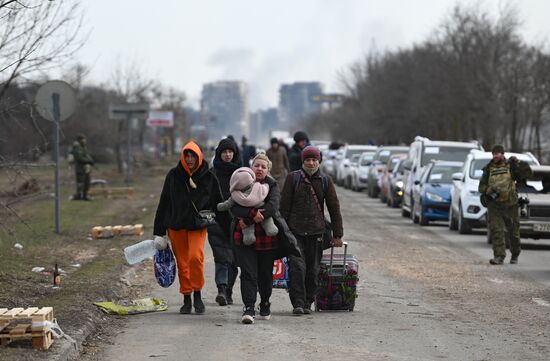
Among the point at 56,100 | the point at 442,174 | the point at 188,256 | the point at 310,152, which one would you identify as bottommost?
the point at 188,256

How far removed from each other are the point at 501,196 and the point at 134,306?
24.2 feet

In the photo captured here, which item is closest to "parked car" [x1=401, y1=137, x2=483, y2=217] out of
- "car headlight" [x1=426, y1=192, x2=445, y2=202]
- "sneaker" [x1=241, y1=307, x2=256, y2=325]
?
"car headlight" [x1=426, y1=192, x2=445, y2=202]

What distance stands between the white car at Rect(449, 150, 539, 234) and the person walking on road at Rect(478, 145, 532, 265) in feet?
18.2

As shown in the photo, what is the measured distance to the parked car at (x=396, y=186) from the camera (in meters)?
34.5

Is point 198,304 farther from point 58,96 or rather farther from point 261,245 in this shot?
point 58,96

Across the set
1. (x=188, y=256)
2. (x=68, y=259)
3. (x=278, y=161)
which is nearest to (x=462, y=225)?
(x=278, y=161)

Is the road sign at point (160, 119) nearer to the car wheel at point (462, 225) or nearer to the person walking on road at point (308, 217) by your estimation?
the car wheel at point (462, 225)

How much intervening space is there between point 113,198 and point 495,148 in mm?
20903

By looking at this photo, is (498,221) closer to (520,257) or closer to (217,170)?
(520,257)

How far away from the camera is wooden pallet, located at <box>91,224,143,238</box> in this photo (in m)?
22.2

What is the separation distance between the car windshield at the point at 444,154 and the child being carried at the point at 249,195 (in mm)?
19570

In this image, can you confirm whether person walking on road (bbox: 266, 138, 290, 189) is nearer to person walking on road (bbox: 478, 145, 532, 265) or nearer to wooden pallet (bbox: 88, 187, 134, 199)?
person walking on road (bbox: 478, 145, 532, 265)

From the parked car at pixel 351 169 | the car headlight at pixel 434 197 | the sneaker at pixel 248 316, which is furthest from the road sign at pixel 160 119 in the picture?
the sneaker at pixel 248 316

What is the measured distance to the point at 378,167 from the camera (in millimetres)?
41469
